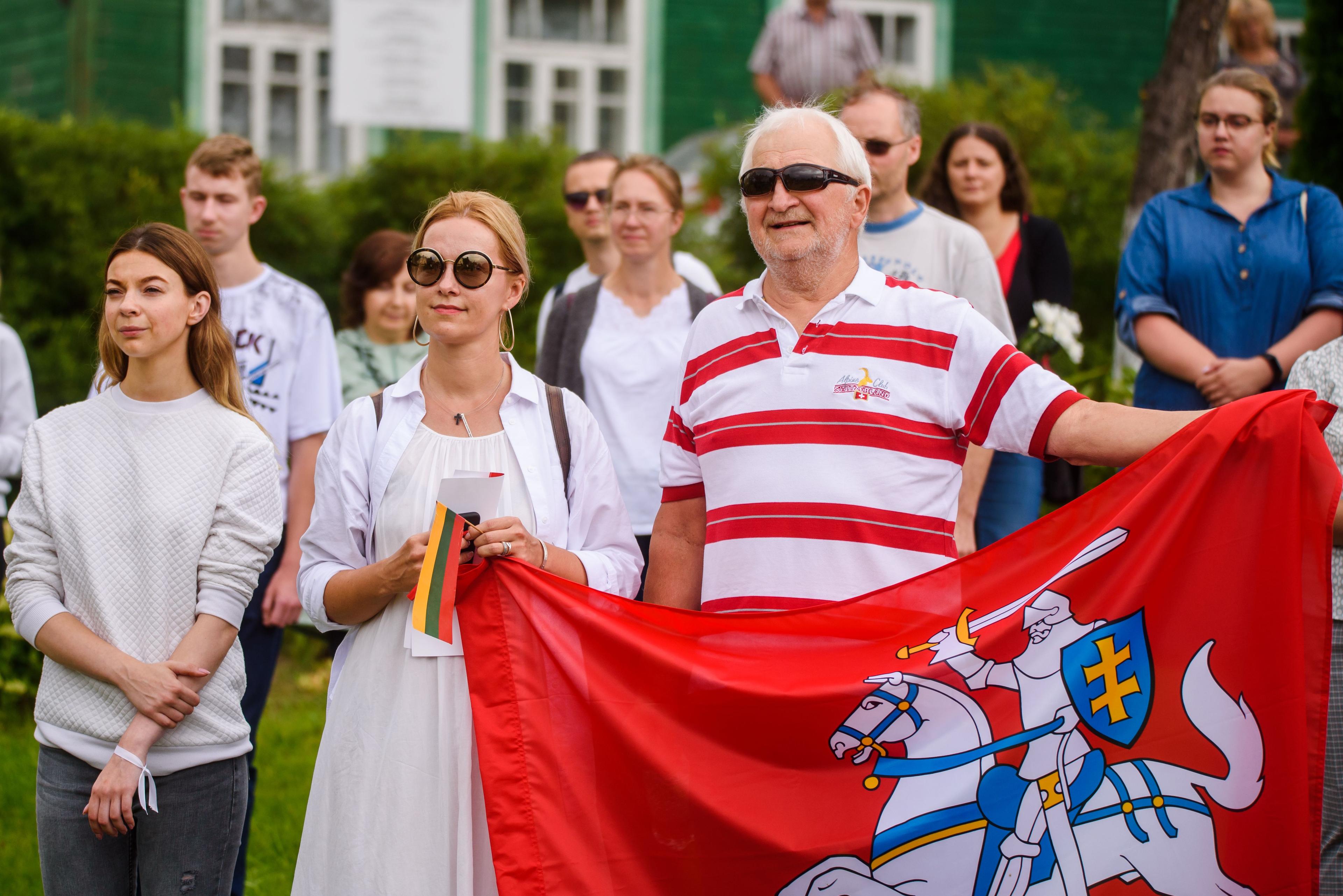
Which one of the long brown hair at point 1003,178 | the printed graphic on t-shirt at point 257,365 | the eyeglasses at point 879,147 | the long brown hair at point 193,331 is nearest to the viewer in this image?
the long brown hair at point 193,331

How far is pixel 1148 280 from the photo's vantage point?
18.1 feet

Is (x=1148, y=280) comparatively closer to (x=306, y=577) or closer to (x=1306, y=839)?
(x=1306, y=839)

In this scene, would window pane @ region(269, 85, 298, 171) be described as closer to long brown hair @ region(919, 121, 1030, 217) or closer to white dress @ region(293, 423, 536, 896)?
long brown hair @ region(919, 121, 1030, 217)

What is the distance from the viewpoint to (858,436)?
3.46 m

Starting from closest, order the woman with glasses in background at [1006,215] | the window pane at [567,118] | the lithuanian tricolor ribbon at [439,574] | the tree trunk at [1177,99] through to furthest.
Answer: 1. the lithuanian tricolor ribbon at [439,574]
2. the woman with glasses in background at [1006,215]
3. the tree trunk at [1177,99]
4. the window pane at [567,118]

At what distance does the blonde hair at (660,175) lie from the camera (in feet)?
18.6

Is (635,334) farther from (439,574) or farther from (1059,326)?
(439,574)

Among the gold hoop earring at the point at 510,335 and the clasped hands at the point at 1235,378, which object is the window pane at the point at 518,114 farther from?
the gold hoop earring at the point at 510,335

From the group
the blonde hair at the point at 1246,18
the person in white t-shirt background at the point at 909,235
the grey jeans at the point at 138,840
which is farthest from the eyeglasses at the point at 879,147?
the blonde hair at the point at 1246,18

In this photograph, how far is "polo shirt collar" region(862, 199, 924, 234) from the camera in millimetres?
5238

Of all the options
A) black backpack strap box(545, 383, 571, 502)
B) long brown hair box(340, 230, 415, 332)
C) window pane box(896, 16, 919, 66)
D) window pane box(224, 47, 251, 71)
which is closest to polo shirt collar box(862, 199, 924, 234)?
black backpack strap box(545, 383, 571, 502)

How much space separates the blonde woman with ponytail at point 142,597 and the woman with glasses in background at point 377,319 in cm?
244

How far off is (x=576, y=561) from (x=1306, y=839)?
5.93 feet

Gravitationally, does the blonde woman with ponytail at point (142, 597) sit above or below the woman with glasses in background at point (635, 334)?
below
